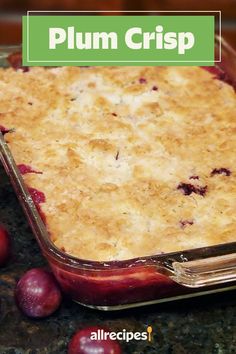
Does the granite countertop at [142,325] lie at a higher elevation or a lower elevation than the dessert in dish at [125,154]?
lower

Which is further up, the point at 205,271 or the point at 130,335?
the point at 205,271

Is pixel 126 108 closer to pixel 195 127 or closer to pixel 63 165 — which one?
pixel 195 127

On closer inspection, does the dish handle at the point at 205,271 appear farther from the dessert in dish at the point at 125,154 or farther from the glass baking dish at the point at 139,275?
the dessert in dish at the point at 125,154

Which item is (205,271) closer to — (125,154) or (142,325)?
(142,325)

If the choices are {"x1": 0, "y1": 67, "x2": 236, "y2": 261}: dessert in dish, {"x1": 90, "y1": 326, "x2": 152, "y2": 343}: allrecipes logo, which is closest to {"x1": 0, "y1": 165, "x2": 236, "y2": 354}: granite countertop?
{"x1": 90, "y1": 326, "x2": 152, "y2": 343}: allrecipes logo

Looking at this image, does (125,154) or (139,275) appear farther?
(125,154)

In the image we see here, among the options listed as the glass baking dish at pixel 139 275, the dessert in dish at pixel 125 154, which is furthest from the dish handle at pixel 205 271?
the dessert in dish at pixel 125 154

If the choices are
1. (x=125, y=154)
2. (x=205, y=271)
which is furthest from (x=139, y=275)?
(x=125, y=154)
